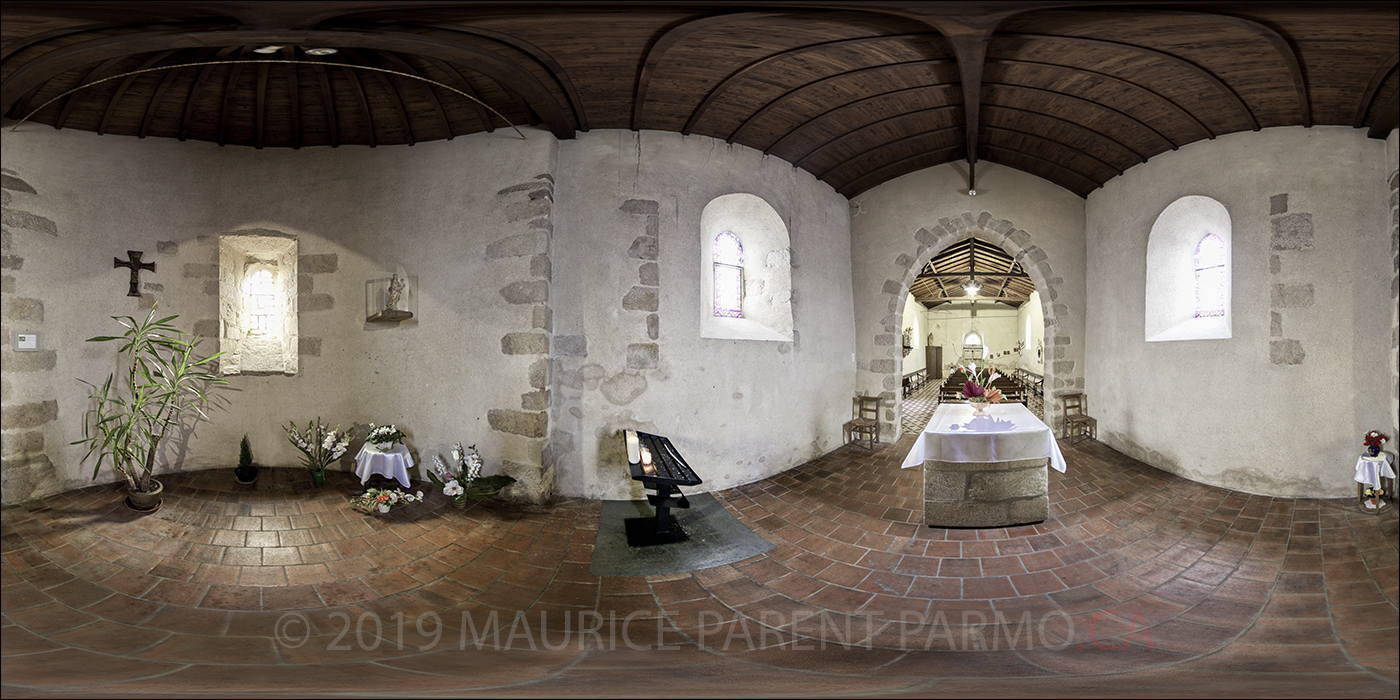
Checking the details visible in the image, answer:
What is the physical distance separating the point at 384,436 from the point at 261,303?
1.48 m

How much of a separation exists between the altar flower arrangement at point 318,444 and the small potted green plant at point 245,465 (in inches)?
9.4

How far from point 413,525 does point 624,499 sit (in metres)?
1.23

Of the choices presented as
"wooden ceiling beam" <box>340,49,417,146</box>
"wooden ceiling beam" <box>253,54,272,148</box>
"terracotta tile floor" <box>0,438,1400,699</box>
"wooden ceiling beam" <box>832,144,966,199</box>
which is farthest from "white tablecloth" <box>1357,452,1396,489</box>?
"wooden ceiling beam" <box>340,49,417,146</box>

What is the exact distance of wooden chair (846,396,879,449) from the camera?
4660 millimetres

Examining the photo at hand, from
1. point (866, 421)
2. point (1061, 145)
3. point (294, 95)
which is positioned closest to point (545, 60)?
point (294, 95)

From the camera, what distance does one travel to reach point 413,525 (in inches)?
86.3

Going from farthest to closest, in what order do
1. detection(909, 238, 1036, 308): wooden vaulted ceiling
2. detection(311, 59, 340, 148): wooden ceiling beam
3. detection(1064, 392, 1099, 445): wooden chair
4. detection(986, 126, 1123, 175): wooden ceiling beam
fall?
detection(909, 238, 1036, 308): wooden vaulted ceiling → detection(1064, 392, 1099, 445): wooden chair → detection(986, 126, 1123, 175): wooden ceiling beam → detection(311, 59, 340, 148): wooden ceiling beam

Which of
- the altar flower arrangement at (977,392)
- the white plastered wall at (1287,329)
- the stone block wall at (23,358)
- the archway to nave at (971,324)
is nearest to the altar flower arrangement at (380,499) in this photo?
the stone block wall at (23,358)

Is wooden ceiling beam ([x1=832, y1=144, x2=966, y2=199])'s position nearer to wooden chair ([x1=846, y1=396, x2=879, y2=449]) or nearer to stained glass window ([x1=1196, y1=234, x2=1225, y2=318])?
stained glass window ([x1=1196, y1=234, x2=1225, y2=318])

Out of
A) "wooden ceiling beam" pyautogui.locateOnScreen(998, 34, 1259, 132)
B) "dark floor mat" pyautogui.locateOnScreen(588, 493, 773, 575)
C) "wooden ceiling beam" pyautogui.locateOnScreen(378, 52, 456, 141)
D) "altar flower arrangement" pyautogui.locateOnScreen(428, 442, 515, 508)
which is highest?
"wooden ceiling beam" pyautogui.locateOnScreen(378, 52, 456, 141)

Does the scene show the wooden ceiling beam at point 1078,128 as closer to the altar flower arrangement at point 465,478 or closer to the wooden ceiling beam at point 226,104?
the wooden ceiling beam at point 226,104

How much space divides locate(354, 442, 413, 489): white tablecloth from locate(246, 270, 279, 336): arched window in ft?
4.34

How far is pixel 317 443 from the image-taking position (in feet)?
7.97

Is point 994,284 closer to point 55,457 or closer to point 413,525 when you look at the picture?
point 413,525
